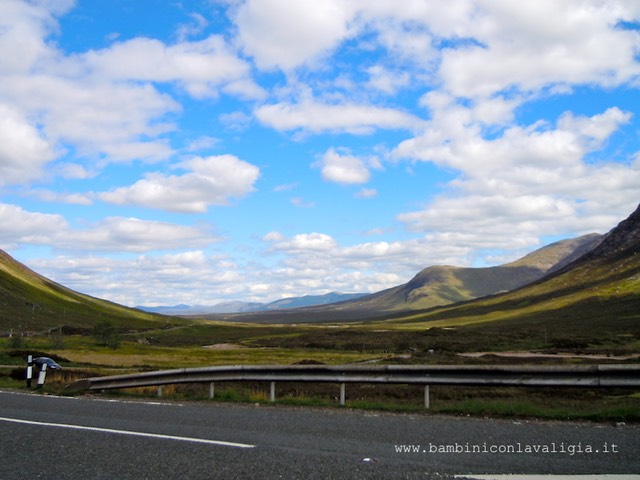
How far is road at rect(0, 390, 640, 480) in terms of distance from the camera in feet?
22.8

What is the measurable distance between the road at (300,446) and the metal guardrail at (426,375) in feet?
4.42

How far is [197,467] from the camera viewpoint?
7.27 meters

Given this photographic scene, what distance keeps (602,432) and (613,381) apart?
2.25 metres

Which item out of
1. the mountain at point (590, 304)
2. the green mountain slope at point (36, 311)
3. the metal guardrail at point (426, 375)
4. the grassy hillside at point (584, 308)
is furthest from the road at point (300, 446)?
the green mountain slope at point (36, 311)

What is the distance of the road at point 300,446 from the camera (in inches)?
273

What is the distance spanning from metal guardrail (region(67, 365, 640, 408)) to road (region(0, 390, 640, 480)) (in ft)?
4.42

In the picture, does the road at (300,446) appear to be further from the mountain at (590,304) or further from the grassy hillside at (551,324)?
the mountain at (590,304)

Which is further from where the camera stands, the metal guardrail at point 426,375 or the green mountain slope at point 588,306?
the green mountain slope at point 588,306

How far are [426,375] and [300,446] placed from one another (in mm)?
5341

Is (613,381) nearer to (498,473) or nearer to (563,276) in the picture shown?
(498,473)

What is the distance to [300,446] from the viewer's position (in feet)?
27.6

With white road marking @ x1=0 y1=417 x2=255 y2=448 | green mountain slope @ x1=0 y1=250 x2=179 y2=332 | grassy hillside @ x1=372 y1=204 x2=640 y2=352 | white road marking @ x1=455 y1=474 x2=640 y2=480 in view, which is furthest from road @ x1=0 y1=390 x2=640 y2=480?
green mountain slope @ x1=0 y1=250 x2=179 y2=332

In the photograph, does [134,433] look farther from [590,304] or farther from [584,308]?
[590,304]

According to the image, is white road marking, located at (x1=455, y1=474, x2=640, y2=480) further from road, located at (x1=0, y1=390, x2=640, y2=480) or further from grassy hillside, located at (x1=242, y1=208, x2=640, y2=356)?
grassy hillside, located at (x1=242, y1=208, x2=640, y2=356)
